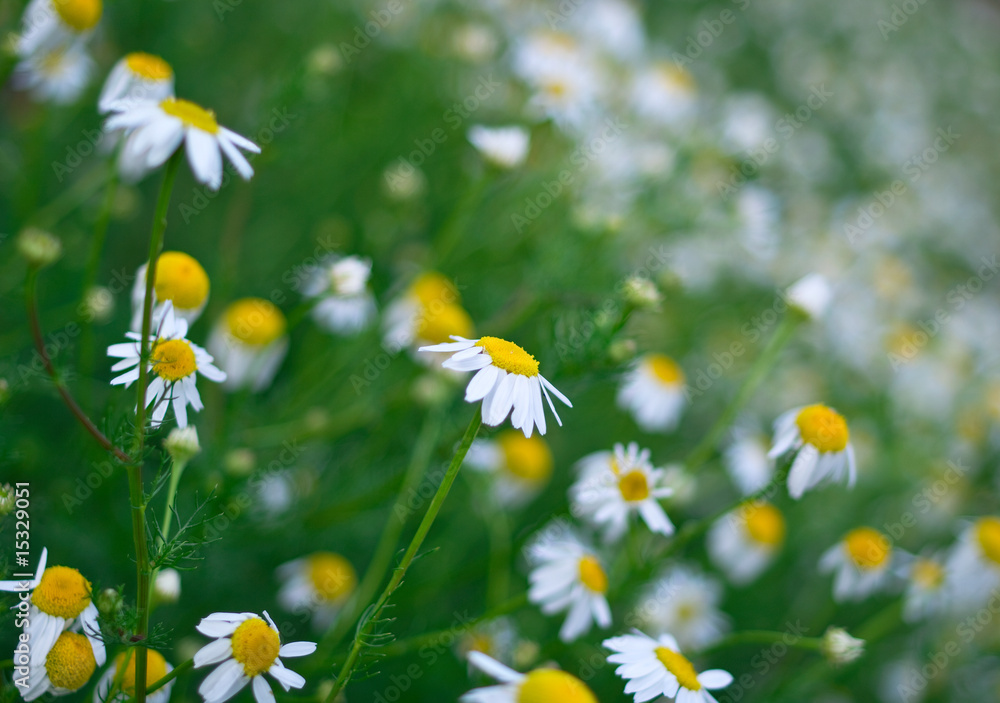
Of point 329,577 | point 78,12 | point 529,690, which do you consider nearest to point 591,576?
point 529,690

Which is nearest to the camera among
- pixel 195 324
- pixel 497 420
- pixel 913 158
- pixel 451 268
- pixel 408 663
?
pixel 497 420

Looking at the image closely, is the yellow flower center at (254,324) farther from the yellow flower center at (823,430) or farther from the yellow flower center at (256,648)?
the yellow flower center at (823,430)

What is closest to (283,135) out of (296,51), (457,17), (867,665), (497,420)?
(296,51)

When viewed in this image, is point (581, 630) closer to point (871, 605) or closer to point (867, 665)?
point (867, 665)

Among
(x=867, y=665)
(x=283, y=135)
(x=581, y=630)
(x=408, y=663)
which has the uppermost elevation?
(x=283, y=135)

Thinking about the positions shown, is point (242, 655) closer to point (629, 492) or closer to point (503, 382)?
point (503, 382)

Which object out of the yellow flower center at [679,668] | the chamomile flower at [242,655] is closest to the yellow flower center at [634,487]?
the yellow flower center at [679,668]

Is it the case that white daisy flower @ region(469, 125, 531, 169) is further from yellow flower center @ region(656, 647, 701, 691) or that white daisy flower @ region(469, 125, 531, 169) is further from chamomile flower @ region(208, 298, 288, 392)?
yellow flower center @ region(656, 647, 701, 691)
